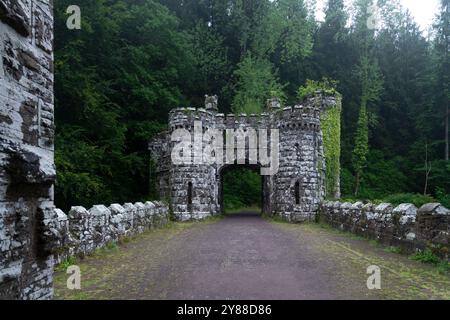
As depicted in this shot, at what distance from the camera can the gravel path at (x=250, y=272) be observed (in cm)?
580

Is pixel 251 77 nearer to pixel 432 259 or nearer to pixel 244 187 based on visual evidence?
pixel 244 187

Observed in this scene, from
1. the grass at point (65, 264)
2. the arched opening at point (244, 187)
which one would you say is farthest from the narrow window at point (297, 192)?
the grass at point (65, 264)

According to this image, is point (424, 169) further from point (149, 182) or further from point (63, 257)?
point (63, 257)

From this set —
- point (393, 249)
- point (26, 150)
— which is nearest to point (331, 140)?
point (393, 249)

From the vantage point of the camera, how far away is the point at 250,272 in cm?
715

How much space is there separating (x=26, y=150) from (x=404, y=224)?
27.2 ft

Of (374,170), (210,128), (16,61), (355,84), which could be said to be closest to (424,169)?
(374,170)

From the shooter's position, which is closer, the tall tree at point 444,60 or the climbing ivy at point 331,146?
the climbing ivy at point 331,146

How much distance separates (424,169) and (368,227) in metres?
24.9

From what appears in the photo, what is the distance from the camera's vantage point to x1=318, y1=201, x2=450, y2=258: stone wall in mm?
7736

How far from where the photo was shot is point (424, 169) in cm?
3300

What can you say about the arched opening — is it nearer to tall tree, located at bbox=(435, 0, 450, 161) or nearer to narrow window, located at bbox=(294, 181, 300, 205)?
narrow window, located at bbox=(294, 181, 300, 205)

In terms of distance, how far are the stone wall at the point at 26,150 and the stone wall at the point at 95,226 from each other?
4.88 feet

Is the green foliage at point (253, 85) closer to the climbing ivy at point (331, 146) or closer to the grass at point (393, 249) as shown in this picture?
the climbing ivy at point (331, 146)
